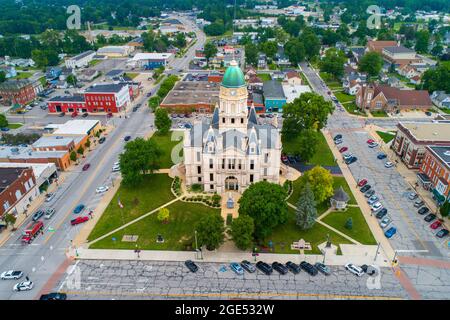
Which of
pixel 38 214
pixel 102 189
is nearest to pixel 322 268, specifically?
pixel 102 189

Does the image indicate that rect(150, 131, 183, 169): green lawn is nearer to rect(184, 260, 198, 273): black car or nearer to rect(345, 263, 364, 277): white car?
rect(184, 260, 198, 273): black car

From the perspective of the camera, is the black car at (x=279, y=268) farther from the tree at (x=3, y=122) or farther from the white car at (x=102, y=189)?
the tree at (x=3, y=122)

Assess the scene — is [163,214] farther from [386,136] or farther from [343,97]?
[343,97]

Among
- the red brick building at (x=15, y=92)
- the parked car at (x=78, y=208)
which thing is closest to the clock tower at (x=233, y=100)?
the parked car at (x=78, y=208)
